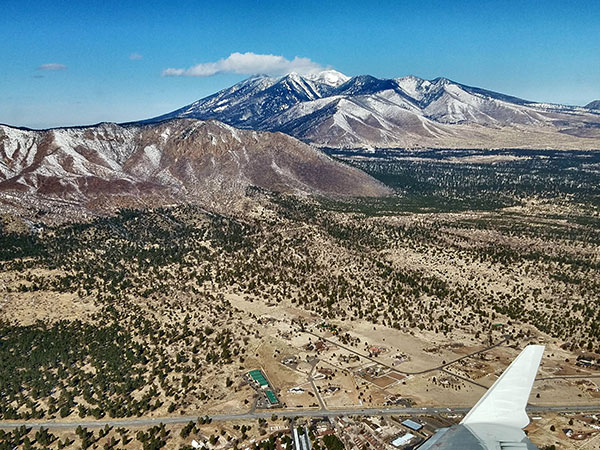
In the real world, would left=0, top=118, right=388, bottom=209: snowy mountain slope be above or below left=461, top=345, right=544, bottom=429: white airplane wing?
Answer: above

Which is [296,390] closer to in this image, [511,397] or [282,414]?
[282,414]

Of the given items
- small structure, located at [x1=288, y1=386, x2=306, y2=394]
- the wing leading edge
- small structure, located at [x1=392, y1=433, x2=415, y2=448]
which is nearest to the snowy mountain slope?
small structure, located at [x1=288, y1=386, x2=306, y2=394]

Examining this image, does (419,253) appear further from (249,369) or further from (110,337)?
(110,337)

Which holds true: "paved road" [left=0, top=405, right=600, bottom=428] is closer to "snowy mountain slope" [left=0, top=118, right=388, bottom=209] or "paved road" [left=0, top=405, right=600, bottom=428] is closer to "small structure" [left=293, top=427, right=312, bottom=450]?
"small structure" [left=293, top=427, right=312, bottom=450]

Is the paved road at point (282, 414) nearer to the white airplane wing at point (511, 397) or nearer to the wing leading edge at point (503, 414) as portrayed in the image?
the wing leading edge at point (503, 414)

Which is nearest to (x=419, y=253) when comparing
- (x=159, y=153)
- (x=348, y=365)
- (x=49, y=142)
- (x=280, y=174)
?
(x=348, y=365)

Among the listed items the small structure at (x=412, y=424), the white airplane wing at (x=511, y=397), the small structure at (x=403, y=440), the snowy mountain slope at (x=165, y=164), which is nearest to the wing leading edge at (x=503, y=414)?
the white airplane wing at (x=511, y=397)
